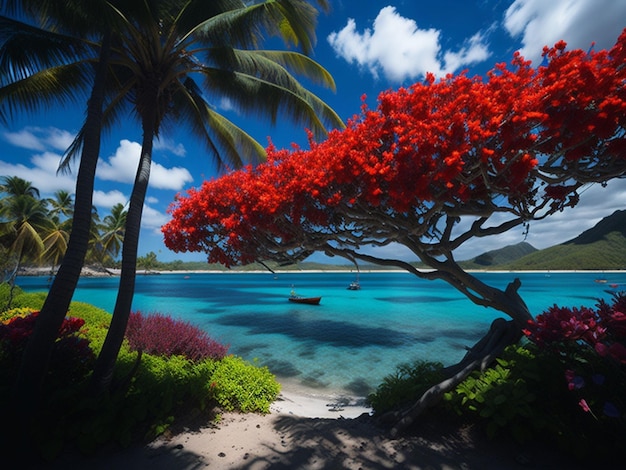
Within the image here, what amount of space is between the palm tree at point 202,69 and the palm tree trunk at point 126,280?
0.01m

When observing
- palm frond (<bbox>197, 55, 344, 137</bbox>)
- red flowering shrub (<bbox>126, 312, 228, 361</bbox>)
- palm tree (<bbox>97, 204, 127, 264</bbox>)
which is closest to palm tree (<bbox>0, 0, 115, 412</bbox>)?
palm frond (<bbox>197, 55, 344, 137</bbox>)

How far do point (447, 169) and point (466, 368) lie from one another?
11.1ft

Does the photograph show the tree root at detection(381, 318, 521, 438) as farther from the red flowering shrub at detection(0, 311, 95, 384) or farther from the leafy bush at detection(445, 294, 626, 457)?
the red flowering shrub at detection(0, 311, 95, 384)

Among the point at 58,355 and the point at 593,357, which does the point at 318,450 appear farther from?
the point at 58,355

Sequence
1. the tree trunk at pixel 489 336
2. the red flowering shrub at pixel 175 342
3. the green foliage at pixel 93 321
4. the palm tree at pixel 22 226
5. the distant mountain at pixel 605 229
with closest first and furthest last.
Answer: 1. the tree trunk at pixel 489 336
2. the red flowering shrub at pixel 175 342
3. the green foliage at pixel 93 321
4. the palm tree at pixel 22 226
5. the distant mountain at pixel 605 229

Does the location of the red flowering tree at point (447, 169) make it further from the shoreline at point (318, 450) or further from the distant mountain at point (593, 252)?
the distant mountain at point (593, 252)

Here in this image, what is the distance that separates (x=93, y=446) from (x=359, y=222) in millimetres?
5242

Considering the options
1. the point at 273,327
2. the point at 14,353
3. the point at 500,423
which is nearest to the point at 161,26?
the point at 14,353

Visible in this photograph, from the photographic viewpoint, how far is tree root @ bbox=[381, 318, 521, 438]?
14.7ft

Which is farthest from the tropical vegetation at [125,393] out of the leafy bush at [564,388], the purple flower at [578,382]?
the purple flower at [578,382]

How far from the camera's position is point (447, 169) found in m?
3.88

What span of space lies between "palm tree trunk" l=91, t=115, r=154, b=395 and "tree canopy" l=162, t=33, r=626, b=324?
150cm

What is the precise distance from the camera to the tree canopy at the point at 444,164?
12.0 ft

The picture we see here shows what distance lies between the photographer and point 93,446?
366 cm
